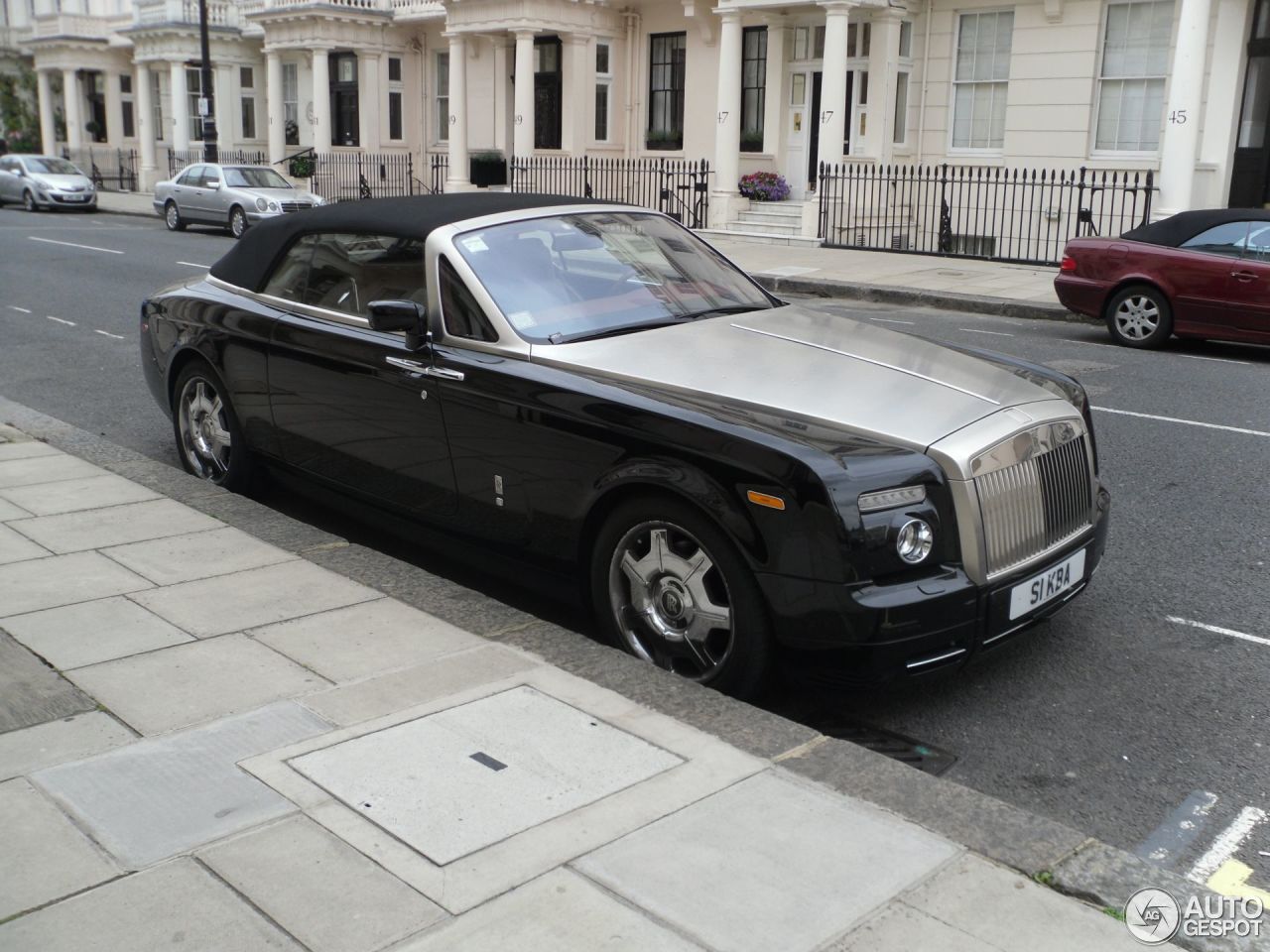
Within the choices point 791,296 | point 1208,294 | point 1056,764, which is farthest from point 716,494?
point 791,296

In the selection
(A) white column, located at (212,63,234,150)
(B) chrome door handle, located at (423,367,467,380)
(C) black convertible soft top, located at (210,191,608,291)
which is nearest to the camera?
(B) chrome door handle, located at (423,367,467,380)

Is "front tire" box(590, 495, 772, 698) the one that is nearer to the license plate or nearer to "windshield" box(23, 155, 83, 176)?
the license plate

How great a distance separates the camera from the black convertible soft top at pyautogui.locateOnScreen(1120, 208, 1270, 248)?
12445mm

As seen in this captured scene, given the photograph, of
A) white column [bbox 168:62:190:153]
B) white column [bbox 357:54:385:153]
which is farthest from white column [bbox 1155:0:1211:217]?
white column [bbox 168:62:190:153]

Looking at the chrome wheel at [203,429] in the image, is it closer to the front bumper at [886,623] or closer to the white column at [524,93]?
the front bumper at [886,623]

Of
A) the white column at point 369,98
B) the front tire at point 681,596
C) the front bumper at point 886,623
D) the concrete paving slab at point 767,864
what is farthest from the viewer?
the white column at point 369,98

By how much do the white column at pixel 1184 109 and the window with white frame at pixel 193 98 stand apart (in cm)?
3148

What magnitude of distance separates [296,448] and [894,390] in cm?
297

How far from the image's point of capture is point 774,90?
2561 centimetres

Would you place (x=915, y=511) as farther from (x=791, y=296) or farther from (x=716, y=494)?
(x=791, y=296)

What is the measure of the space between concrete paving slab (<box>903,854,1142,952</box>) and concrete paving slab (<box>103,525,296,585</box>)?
3343 millimetres

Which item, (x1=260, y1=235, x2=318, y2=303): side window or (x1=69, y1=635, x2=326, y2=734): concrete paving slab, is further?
(x1=260, y1=235, x2=318, y2=303): side window

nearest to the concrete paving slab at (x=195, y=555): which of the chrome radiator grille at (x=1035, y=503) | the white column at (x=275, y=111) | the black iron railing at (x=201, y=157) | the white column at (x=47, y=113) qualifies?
the chrome radiator grille at (x=1035, y=503)

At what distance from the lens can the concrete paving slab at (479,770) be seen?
329 centimetres
